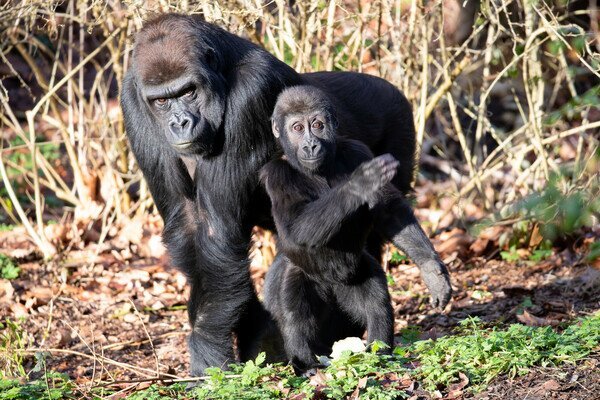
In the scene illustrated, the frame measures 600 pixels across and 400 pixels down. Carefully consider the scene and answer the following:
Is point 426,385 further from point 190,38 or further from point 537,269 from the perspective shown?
point 537,269

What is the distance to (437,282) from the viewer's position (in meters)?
5.07

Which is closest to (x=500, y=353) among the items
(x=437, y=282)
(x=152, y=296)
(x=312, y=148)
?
(x=437, y=282)

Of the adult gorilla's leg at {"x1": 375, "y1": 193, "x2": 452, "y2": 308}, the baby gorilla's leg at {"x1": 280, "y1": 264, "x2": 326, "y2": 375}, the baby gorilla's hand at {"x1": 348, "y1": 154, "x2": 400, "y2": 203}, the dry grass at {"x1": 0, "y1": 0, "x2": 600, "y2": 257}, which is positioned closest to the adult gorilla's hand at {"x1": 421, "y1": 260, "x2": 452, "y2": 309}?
the adult gorilla's leg at {"x1": 375, "y1": 193, "x2": 452, "y2": 308}

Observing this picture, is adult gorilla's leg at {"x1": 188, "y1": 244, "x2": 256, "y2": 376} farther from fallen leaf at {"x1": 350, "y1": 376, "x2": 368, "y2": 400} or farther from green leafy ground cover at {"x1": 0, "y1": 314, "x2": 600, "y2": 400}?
fallen leaf at {"x1": 350, "y1": 376, "x2": 368, "y2": 400}

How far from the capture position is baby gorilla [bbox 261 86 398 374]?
200 inches

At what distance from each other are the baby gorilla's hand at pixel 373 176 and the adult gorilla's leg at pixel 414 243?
1.74 feet

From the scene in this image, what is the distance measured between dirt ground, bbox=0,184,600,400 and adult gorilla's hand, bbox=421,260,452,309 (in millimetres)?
823

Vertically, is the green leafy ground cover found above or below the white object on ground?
above

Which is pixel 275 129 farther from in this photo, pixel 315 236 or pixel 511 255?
pixel 511 255

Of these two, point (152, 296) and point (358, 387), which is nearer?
point (358, 387)

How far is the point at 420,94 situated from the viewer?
866 centimetres

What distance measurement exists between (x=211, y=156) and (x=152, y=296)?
128 inches

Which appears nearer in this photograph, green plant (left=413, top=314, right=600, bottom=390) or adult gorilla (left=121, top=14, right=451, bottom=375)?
green plant (left=413, top=314, right=600, bottom=390)

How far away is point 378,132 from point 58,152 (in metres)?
8.03
